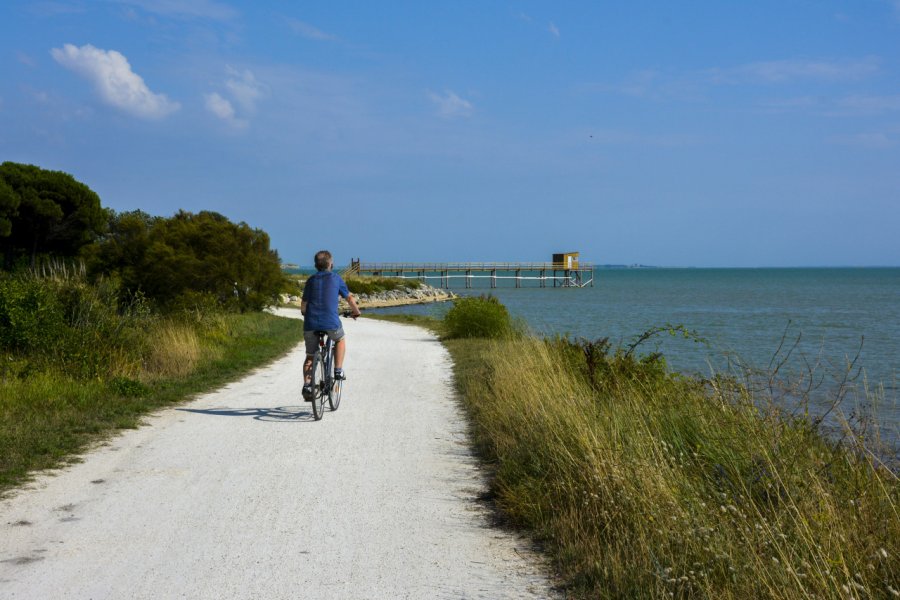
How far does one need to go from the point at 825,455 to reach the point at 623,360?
5910 mm

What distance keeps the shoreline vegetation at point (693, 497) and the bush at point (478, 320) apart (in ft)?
44.6

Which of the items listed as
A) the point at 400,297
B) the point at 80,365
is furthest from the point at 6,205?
the point at 400,297

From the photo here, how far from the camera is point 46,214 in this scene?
34.3 metres

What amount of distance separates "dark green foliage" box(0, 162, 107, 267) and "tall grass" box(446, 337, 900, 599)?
31.4 m

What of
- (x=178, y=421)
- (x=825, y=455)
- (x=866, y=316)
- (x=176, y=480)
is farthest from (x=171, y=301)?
(x=866, y=316)

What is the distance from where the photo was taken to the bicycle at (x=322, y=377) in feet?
32.4

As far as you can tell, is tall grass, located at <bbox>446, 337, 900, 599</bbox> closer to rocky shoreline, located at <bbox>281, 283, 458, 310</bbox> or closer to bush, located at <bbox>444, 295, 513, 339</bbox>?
bush, located at <bbox>444, 295, 513, 339</bbox>

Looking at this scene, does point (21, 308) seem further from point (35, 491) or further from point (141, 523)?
point (141, 523)

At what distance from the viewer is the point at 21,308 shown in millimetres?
12344

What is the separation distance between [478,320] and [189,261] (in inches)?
390

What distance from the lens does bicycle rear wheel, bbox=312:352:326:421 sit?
984 cm

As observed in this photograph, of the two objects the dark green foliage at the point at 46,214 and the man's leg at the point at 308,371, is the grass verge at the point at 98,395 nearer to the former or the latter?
the man's leg at the point at 308,371

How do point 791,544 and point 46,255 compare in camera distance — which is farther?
point 46,255

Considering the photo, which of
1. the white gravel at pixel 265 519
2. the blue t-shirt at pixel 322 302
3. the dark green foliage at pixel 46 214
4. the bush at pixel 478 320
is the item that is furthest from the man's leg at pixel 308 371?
the dark green foliage at pixel 46 214
